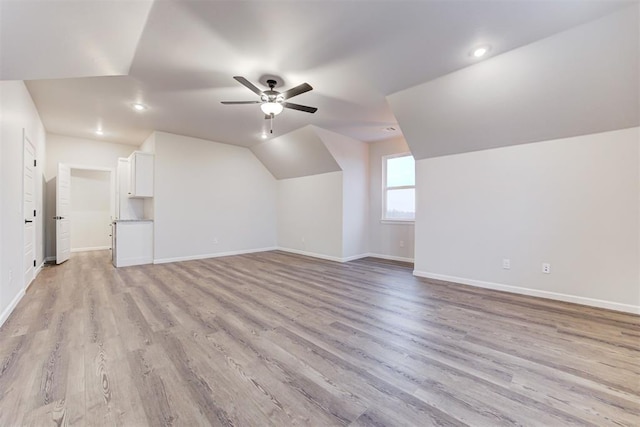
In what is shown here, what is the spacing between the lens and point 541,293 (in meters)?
3.37

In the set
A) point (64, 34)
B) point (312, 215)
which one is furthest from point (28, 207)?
point (312, 215)

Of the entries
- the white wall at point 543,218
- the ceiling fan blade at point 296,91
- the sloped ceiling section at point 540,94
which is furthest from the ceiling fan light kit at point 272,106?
the white wall at point 543,218

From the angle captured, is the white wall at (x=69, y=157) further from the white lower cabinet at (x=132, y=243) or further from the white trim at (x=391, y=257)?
the white trim at (x=391, y=257)

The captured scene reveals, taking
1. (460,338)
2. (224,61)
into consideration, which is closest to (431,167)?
(460,338)

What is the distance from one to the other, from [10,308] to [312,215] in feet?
16.0

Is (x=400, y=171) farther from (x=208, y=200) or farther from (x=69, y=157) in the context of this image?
(x=69, y=157)

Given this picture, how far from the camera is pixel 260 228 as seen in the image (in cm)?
709

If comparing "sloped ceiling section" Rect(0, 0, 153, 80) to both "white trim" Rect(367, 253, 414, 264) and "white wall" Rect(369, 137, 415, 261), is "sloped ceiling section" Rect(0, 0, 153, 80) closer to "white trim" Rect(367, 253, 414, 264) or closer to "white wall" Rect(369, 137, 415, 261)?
"white wall" Rect(369, 137, 415, 261)

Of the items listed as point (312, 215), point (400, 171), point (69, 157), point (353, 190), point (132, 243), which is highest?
point (69, 157)

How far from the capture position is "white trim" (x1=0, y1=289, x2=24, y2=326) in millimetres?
2508

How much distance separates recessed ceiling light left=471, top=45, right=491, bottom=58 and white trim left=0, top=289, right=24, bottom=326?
207 inches

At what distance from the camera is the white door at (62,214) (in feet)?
16.9

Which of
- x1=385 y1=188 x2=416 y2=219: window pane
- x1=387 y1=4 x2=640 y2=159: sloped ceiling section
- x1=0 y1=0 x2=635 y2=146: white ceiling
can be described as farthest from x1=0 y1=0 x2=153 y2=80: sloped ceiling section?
x1=385 y1=188 x2=416 y2=219: window pane

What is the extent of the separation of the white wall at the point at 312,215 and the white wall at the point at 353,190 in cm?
14
